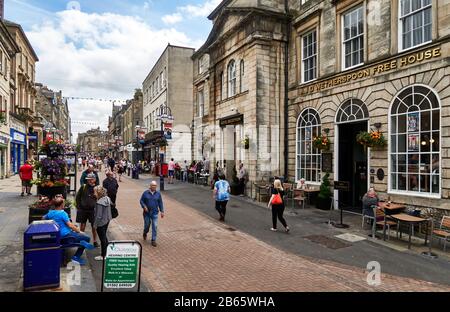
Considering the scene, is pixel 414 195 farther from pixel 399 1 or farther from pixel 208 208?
pixel 208 208

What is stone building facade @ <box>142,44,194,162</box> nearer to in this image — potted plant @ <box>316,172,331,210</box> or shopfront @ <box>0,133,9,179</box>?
shopfront @ <box>0,133,9,179</box>

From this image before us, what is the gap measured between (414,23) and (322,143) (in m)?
5.45

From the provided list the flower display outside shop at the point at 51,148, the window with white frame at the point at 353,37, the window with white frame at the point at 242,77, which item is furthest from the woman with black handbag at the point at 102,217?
the window with white frame at the point at 242,77

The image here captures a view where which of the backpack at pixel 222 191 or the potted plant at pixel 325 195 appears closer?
the backpack at pixel 222 191

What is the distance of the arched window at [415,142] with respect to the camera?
1010 cm

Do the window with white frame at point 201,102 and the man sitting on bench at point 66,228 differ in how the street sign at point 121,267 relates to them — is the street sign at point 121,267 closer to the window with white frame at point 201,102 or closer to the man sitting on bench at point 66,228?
the man sitting on bench at point 66,228

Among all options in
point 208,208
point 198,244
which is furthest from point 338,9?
point 198,244

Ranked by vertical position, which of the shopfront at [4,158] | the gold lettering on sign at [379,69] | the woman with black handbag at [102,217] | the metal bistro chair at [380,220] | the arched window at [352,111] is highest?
the gold lettering on sign at [379,69]

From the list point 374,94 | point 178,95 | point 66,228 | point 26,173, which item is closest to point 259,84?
point 374,94

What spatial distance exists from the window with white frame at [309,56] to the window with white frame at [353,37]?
1849mm

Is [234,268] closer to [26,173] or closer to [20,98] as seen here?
[26,173]

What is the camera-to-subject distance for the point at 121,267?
470 centimetres
